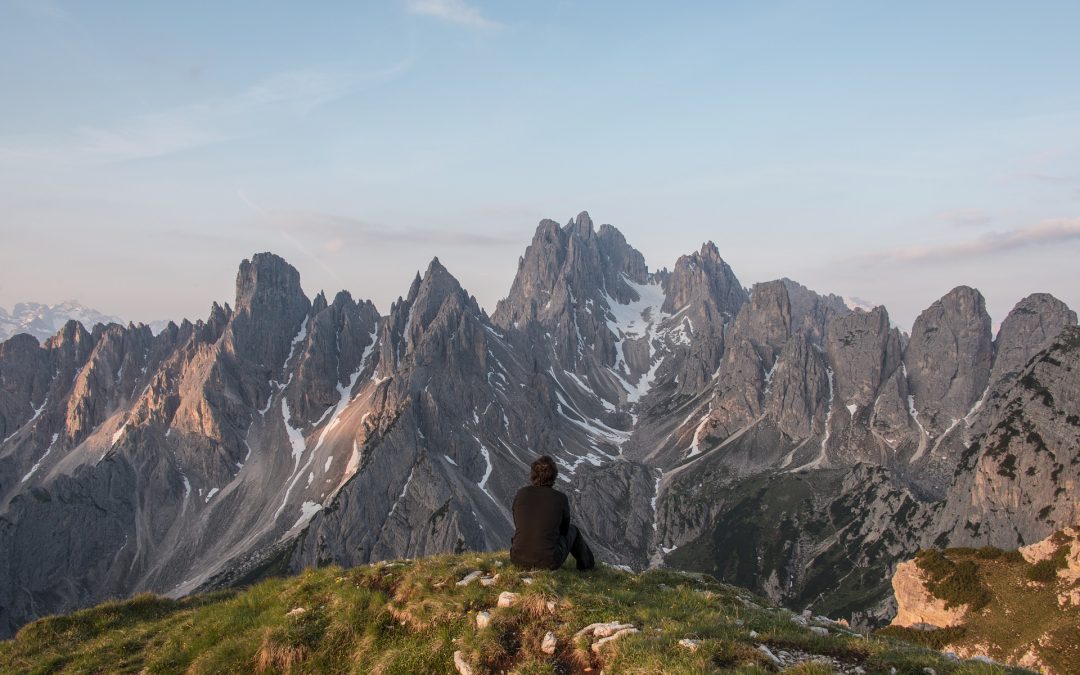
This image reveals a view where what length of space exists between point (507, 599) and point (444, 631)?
171 cm

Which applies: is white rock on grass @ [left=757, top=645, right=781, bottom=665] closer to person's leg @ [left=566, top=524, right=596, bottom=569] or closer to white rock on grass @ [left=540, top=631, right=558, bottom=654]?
white rock on grass @ [left=540, top=631, right=558, bottom=654]

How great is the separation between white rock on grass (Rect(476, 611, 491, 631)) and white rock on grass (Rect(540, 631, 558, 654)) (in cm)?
161

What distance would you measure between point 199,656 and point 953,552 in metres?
66.9

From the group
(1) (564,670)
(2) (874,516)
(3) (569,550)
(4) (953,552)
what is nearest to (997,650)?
(4) (953,552)

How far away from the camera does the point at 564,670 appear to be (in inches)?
511

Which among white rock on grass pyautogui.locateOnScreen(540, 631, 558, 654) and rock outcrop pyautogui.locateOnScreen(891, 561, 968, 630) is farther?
rock outcrop pyautogui.locateOnScreen(891, 561, 968, 630)

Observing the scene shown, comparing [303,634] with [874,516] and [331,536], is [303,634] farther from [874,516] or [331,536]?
[874,516]

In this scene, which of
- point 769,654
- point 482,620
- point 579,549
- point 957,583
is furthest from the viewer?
point 957,583

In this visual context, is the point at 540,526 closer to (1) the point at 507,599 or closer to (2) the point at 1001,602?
Result: (1) the point at 507,599

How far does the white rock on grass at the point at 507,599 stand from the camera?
608 inches

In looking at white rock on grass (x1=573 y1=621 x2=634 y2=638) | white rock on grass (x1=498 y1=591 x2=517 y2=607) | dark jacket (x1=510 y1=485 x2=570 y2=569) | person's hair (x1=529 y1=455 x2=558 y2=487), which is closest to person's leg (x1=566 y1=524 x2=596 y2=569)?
dark jacket (x1=510 y1=485 x2=570 y2=569)

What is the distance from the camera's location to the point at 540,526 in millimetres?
17797

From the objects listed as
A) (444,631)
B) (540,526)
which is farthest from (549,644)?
(540,526)

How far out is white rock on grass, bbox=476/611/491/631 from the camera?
580 inches
